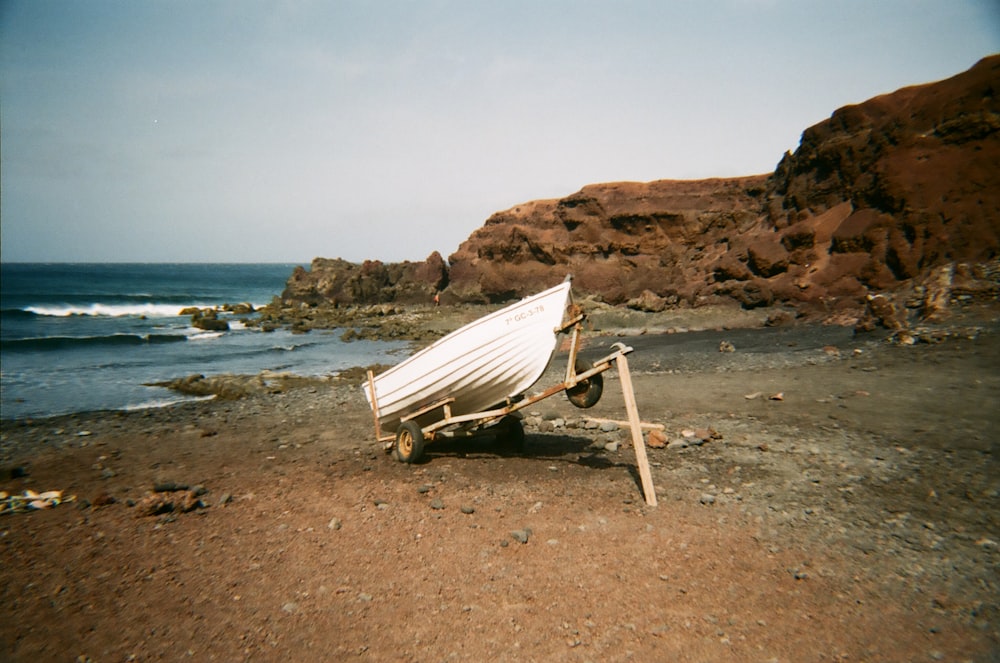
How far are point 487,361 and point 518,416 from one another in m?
1.54

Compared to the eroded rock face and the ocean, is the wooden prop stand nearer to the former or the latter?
the ocean

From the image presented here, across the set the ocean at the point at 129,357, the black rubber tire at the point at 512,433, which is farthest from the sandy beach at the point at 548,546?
the ocean at the point at 129,357

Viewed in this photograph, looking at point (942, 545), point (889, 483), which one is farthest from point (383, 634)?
point (889, 483)

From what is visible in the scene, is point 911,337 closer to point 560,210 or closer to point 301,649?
point 301,649

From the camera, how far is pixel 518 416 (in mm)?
9133

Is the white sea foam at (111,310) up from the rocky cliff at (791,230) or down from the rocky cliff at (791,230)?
up

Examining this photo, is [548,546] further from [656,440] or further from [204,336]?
[204,336]

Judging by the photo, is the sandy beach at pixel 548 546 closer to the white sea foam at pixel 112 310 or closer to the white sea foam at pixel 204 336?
the white sea foam at pixel 204 336

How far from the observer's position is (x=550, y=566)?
5.29 m

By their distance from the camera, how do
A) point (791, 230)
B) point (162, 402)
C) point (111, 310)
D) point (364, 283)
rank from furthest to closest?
point (111, 310)
point (364, 283)
point (791, 230)
point (162, 402)

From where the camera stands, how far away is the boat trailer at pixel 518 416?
21.8ft

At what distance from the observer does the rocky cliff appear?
2427 cm

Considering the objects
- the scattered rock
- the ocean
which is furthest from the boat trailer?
the ocean

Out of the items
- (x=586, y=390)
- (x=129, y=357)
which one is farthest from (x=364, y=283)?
(x=586, y=390)
